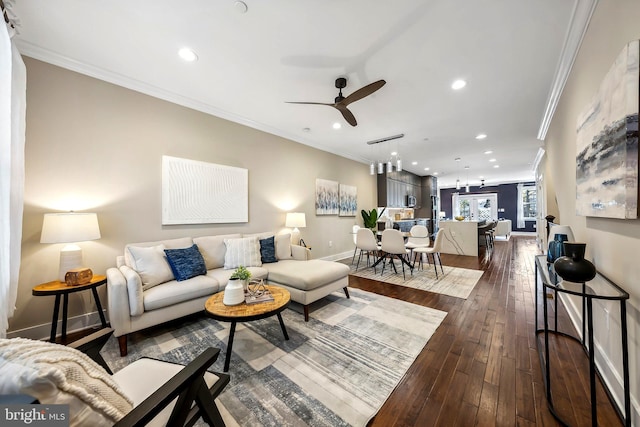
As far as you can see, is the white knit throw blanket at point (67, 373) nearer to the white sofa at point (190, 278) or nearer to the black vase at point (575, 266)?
the white sofa at point (190, 278)

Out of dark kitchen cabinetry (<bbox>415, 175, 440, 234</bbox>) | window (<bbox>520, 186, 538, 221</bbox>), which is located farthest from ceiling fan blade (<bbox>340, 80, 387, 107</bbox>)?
window (<bbox>520, 186, 538, 221</bbox>)

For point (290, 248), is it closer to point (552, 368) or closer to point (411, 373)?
point (411, 373)

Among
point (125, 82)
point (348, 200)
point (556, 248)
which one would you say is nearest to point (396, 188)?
point (348, 200)

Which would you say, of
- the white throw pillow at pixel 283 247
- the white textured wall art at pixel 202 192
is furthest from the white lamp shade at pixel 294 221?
the white textured wall art at pixel 202 192

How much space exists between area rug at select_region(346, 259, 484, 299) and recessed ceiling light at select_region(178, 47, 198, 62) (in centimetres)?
406

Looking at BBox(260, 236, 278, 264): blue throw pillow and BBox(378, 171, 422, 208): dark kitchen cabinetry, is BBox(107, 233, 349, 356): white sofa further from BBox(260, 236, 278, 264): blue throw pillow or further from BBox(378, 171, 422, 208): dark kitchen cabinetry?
BBox(378, 171, 422, 208): dark kitchen cabinetry

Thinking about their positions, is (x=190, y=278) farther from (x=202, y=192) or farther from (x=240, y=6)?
(x=240, y=6)

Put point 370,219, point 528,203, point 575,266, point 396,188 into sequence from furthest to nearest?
point 528,203 < point 396,188 < point 370,219 < point 575,266

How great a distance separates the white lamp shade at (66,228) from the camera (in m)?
2.11

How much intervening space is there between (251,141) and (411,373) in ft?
12.8

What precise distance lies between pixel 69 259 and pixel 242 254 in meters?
1.67

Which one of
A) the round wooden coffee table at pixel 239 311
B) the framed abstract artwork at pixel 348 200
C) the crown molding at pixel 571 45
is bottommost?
the round wooden coffee table at pixel 239 311

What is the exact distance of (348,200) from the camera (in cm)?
632

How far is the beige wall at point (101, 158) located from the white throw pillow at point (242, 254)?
20.8 inches
